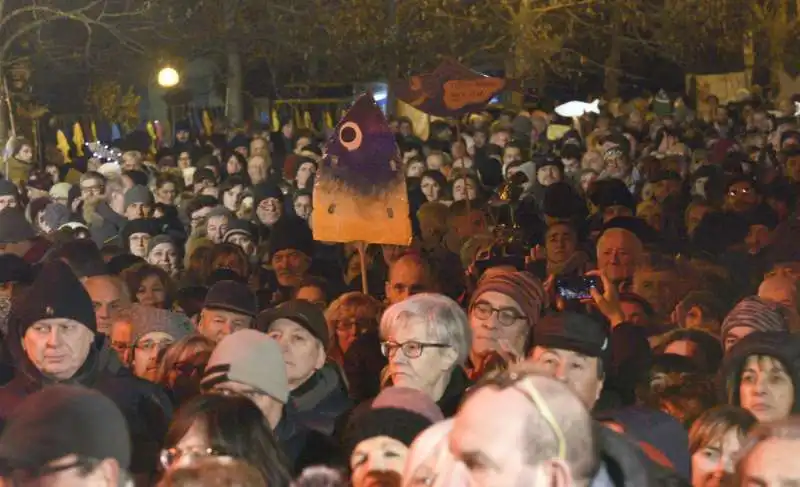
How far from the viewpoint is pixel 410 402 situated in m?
4.94

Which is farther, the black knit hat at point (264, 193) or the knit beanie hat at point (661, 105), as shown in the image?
the knit beanie hat at point (661, 105)

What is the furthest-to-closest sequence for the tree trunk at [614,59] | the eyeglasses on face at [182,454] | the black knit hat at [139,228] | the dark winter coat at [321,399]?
the tree trunk at [614,59] → the black knit hat at [139,228] → the dark winter coat at [321,399] → the eyeglasses on face at [182,454]

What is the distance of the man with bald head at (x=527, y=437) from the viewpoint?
3232 mm

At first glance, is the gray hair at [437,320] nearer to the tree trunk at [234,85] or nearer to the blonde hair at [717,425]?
the blonde hair at [717,425]

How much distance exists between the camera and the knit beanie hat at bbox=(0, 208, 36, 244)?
1082cm

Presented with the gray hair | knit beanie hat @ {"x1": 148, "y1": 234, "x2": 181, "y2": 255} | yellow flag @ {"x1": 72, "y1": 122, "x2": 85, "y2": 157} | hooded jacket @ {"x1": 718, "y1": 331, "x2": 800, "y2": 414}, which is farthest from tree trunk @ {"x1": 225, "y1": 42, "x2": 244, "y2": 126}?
hooded jacket @ {"x1": 718, "y1": 331, "x2": 800, "y2": 414}

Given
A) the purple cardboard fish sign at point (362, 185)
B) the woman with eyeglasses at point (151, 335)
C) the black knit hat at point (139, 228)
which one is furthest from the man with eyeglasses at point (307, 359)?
the black knit hat at point (139, 228)

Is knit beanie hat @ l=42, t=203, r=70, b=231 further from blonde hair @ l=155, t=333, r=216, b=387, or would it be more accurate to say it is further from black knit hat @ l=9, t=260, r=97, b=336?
black knit hat @ l=9, t=260, r=97, b=336

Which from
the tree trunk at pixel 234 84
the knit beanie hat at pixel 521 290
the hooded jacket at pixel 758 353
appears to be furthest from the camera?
the tree trunk at pixel 234 84

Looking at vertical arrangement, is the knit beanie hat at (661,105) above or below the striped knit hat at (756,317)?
above

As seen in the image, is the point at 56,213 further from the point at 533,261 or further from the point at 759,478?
the point at 759,478

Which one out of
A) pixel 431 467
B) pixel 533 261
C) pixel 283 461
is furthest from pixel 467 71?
pixel 431 467

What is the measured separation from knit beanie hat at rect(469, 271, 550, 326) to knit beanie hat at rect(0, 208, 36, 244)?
4.82 metres

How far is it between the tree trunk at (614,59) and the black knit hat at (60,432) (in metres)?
29.3
